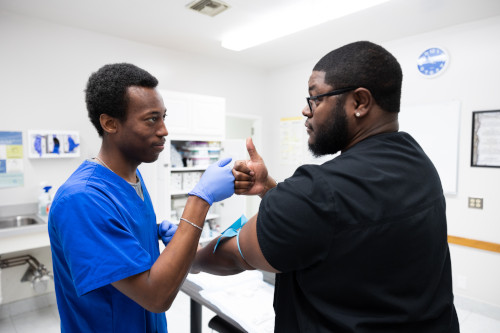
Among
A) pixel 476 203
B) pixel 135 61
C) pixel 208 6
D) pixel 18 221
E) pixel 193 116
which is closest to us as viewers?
pixel 208 6

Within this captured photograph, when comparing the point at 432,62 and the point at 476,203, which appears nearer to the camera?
the point at 476,203

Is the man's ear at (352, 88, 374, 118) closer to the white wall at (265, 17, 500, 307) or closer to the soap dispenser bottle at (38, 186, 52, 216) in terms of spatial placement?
the white wall at (265, 17, 500, 307)

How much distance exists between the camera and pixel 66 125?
313 centimetres

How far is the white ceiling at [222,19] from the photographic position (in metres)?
2.62

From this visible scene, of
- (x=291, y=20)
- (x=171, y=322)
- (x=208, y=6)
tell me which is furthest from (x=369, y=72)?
(x=171, y=322)

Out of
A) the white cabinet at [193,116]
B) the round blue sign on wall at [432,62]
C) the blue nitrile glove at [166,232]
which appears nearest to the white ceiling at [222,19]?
the round blue sign on wall at [432,62]

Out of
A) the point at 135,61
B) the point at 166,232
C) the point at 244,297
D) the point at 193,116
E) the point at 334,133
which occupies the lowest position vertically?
the point at 244,297

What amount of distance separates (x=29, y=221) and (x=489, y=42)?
4.54 metres

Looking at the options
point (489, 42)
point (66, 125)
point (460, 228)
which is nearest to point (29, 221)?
point (66, 125)

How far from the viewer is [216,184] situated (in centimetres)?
102

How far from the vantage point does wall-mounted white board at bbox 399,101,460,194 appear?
3.04 metres

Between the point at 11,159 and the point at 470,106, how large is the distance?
4315 millimetres

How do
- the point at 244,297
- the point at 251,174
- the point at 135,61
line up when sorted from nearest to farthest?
the point at 251,174 < the point at 244,297 < the point at 135,61

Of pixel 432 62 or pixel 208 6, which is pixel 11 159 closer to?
pixel 208 6
